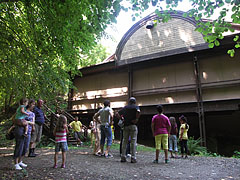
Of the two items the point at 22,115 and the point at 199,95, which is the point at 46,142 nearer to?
the point at 22,115

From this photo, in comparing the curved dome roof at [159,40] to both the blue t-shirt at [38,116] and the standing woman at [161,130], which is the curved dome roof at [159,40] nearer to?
the standing woman at [161,130]

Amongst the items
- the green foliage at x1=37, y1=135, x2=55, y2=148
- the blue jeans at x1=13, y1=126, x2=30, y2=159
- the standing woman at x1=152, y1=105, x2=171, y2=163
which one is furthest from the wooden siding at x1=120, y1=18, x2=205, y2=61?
the blue jeans at x1=13, y1=126, x2=30, y2=159

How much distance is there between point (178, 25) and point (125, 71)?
15.9 ft

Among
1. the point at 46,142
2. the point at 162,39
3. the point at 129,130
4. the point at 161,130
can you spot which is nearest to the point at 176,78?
the point at 162,39

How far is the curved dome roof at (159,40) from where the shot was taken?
11.6 metres

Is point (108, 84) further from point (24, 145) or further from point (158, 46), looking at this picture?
point (24, 145)

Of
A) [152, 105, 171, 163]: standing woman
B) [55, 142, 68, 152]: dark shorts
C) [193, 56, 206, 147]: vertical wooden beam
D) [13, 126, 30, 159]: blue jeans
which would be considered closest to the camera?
[13, 126, 30, 159]: blue jeans

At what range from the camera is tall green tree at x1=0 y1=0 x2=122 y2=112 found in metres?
4.94

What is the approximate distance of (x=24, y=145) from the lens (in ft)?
16.1

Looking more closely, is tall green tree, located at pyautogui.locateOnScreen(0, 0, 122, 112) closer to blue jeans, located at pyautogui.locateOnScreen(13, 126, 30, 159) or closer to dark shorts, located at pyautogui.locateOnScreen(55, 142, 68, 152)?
blue jeans, located at pyautogui.locateOnScreen(13, 126, 30, 159)

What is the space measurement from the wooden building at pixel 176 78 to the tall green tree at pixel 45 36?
12.2 feet

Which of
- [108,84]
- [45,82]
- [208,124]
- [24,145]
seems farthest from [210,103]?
[24,145]

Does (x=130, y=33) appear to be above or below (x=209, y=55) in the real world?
above

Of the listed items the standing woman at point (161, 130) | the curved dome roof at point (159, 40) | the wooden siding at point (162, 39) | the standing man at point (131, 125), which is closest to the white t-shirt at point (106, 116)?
the standing man at point (131, 125)
